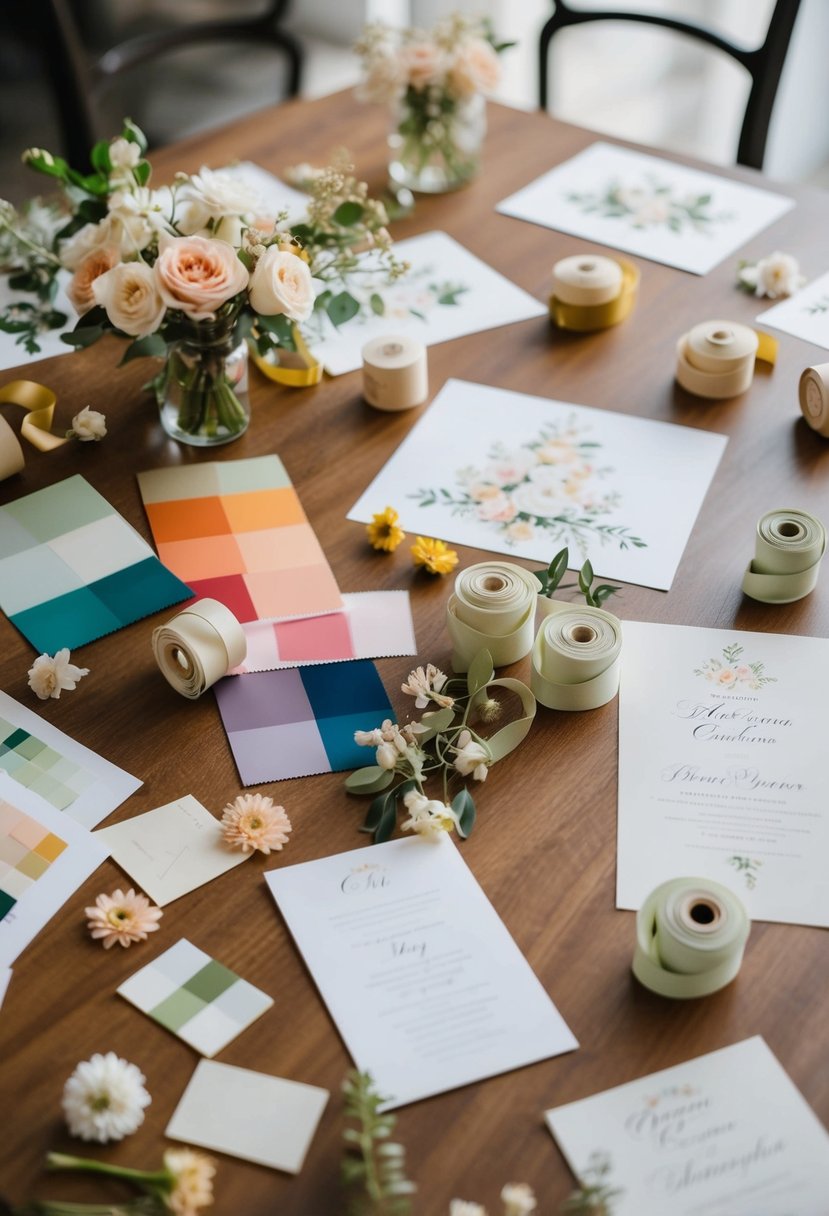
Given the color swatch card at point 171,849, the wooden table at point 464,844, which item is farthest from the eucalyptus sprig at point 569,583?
the color swatch card at point 171,849

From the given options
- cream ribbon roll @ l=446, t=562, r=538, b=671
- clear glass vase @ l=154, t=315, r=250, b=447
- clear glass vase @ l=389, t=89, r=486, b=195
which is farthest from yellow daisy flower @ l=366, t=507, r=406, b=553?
clear glass vase @ l=389, t=89, r=486, b=195

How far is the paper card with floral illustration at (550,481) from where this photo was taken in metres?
1.34

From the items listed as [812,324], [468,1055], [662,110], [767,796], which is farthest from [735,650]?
[662,110]

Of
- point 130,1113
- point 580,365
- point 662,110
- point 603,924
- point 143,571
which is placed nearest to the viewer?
point 130,1113

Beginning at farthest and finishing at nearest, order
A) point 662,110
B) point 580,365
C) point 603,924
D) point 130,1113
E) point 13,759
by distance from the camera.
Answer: point 662,110, point 580,365, point 13,759, point 603,924, point 130,1113

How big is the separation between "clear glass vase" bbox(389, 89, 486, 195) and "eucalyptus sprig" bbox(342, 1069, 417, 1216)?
150 centimetres

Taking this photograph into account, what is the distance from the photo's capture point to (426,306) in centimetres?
171

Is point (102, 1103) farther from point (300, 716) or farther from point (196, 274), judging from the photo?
point (196, 274)

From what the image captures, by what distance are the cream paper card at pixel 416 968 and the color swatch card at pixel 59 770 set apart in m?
0.19

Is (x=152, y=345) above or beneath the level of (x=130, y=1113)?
above

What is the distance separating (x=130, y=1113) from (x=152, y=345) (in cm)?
84

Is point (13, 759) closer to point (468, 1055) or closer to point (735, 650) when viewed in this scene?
point (468, 1055)

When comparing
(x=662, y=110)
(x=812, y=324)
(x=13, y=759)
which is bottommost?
A: (x=662, y=110)

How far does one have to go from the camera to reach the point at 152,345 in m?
1.33
